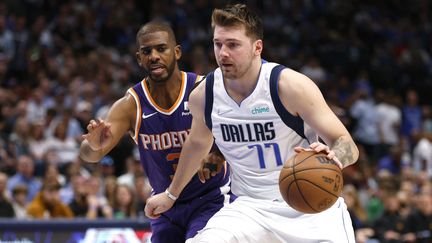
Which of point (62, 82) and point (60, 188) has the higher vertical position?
point (62, 82)

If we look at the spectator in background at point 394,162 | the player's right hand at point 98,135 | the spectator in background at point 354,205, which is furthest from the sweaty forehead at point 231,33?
the spectator in background at point 394,162

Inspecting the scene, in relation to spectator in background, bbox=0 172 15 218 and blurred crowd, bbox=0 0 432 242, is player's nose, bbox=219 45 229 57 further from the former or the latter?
spectator in background, bbox=0 172 15 218

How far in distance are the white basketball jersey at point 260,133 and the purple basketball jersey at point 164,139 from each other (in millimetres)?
850

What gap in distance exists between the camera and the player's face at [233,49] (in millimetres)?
4969

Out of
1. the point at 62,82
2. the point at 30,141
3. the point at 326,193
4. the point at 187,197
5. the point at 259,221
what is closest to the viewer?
the point at 326,193

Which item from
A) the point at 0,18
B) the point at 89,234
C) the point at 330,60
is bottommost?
the point at 89,234

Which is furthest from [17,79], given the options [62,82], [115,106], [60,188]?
[115,106]

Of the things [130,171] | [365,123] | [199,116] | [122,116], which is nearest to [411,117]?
[365,123]

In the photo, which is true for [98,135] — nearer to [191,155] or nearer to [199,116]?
[191,155]

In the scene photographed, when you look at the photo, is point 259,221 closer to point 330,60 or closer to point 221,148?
point 221,148

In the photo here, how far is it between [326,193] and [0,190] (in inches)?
266

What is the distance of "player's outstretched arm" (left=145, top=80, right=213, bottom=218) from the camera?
17.6 ft

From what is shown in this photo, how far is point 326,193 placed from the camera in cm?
455

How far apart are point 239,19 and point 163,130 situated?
4.40 feet
